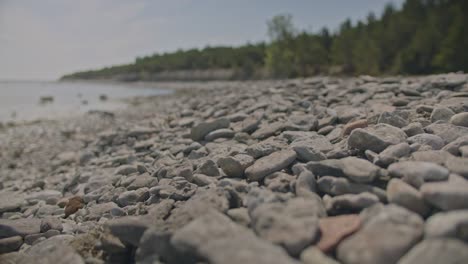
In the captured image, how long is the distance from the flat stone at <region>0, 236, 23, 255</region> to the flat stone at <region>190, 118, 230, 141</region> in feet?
8.84

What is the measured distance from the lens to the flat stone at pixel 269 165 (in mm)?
2512

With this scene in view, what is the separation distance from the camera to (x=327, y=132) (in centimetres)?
372

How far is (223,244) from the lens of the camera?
1.48m

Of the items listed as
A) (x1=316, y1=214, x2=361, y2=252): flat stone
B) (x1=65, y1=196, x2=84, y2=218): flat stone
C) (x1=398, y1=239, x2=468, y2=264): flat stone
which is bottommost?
(x1=65, y1=196, x2=84, y2=218): flat stone

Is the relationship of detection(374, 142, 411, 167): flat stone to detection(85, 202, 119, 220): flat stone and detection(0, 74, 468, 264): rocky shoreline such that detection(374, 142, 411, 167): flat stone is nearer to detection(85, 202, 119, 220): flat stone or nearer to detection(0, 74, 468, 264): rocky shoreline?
detection(0, 74, 468, 264): rocky shoreline

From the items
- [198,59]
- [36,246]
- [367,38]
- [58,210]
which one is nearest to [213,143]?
[58,210]

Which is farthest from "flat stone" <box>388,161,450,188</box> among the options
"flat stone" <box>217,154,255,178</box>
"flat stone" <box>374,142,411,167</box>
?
"flat stone" <box>217,154,255,178</box>

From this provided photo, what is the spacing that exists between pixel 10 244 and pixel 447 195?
10.3ft

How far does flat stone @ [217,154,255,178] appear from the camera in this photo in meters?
2.76

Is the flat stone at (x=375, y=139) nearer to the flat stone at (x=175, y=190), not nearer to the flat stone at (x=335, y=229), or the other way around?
the flat stone at (x=335, y=229)

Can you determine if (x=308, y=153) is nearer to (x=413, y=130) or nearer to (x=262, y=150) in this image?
(x=262, y=150)

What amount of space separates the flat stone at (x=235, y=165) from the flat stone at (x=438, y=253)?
159 cm

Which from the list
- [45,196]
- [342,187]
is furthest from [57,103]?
[342,187]

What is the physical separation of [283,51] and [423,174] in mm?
40149
